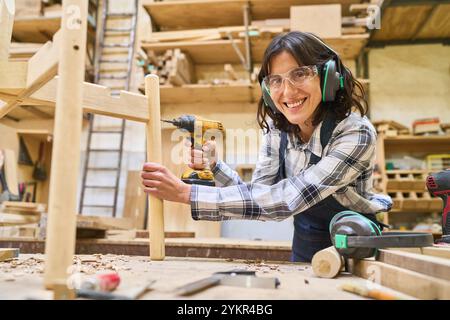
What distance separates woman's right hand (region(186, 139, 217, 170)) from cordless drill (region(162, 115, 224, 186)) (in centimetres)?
2

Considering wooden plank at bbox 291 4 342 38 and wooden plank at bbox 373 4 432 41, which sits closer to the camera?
wooden plank at bbox 291 4 342 38

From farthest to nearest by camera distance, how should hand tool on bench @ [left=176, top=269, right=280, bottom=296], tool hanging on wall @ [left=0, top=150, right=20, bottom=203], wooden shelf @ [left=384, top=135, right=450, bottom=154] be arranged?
wooden shelf @ [left=384, top=135, right=450, bottom=154] < tool hanging on wall @ [left=0, top=150, right=20, bottom=203] < hand tool on bench @ [left=176, top=269, right=280, bottom=296]

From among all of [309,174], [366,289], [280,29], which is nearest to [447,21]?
[280,29]

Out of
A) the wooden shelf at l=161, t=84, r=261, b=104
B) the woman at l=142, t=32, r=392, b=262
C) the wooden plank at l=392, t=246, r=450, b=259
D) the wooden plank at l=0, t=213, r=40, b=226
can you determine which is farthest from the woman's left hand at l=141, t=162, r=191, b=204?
the wooden shelf at l=161, t=84, r=261, b=104

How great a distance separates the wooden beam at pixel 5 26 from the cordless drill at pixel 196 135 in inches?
25.0

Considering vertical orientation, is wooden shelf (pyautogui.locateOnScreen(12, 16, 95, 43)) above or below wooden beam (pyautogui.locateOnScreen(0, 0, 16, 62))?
above

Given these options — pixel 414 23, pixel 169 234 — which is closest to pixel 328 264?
pixel 169 234

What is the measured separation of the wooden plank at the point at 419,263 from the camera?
2.36 feet

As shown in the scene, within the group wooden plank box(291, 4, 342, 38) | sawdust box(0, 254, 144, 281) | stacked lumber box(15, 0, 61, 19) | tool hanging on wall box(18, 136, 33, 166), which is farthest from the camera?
tool hanging on wall box(18, 136, 33, 166)

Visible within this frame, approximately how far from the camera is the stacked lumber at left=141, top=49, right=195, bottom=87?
12.5ft

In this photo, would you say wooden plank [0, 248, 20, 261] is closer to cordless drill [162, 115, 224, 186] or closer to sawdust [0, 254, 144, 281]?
sawdust [0, 254, 144, 281]

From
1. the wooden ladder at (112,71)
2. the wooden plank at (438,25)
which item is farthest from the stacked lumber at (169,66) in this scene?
the wooden plank at (438,25)

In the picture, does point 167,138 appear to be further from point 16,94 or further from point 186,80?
point 16,94

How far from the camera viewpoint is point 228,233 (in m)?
3.88
